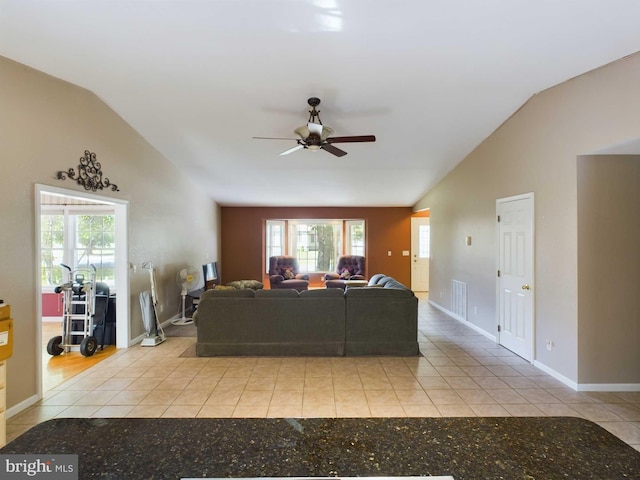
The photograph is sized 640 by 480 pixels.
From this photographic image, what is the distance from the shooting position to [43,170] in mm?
3146

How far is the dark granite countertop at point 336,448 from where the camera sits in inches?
30.6

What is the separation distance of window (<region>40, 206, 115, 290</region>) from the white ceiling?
2.21m

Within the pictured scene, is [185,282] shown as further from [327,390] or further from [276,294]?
[327,390]

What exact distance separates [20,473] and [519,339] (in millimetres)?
4781

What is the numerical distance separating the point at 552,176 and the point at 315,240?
6.57 metres

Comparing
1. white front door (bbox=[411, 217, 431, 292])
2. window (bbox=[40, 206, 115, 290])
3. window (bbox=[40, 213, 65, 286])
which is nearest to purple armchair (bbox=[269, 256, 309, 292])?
white front door (bbox=[411, 217, 431, 292])

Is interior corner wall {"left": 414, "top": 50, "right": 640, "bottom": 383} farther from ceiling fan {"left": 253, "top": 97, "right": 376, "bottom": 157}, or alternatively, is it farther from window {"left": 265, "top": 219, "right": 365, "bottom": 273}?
window {"left": 265, "top": 219, "right": 365, "bottom": 273}

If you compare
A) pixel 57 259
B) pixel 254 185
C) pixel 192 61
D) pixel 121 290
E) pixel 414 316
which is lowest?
pixel 414 316

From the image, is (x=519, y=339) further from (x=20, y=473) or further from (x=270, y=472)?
(x=20, y=473)

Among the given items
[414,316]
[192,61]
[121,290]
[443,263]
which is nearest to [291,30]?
[192,61]

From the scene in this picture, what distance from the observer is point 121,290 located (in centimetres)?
440

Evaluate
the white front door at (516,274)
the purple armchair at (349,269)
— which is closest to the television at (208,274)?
the purple armchair at (349,269)

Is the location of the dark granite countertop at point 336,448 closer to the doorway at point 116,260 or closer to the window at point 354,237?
the doorway at point 116,260

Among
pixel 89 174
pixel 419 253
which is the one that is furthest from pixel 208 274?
pixel 419 253
